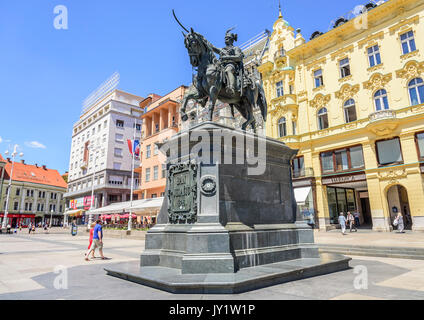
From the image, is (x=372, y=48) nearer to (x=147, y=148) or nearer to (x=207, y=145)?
(x=207, y=145)

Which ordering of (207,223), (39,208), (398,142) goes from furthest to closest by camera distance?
(39,208)
(398,142)
(207,223)

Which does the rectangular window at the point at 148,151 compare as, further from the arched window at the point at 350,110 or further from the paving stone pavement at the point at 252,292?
the paving stone pavement at the point at 252,292

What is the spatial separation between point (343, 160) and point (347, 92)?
22.0 ft

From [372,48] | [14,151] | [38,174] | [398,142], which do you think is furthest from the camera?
[38,174]

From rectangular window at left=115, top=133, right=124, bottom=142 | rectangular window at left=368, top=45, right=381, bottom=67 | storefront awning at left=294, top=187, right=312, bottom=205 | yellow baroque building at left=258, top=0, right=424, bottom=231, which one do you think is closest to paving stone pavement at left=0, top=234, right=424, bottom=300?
yellow baroque building at left=258, top=0, right=424, bottom=231

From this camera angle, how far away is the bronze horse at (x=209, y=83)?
7137 mm

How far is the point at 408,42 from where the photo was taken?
2306 cm

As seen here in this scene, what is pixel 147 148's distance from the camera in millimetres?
44562

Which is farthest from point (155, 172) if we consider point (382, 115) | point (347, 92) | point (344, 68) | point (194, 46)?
point (194, 46)

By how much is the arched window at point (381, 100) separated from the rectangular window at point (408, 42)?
368 centimetres

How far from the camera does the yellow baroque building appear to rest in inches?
875

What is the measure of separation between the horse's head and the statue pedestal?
219cm
